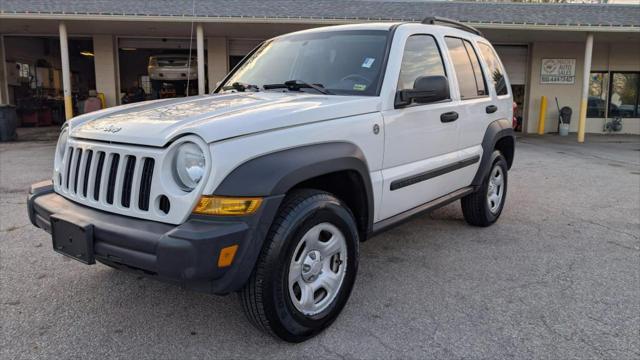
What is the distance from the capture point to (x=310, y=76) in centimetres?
380

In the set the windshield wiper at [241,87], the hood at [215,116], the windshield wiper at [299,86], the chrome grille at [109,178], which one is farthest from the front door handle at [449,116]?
the chrome grille at [109,178]

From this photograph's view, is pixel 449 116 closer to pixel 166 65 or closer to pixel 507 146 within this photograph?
pixel 507 146

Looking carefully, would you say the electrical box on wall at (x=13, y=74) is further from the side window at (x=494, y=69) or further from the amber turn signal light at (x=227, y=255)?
the amber turn signal light at (x=227, y=255)

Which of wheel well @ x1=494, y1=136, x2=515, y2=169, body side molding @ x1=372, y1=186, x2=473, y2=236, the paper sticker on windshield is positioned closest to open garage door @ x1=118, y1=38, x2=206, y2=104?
wheel well @ x1=494, y1=136, x2=515, y2=169

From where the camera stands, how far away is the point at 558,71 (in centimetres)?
1897

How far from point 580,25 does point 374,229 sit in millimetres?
14380

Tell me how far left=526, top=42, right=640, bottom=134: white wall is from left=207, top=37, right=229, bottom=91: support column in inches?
453

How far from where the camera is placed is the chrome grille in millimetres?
2590

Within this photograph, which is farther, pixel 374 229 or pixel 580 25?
pixel 580 25

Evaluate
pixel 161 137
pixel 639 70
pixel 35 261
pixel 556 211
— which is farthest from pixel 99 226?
pixel 639 70

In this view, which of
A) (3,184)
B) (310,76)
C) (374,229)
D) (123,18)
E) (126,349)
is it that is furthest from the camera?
(123,18)

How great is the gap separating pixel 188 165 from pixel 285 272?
0.76 meters

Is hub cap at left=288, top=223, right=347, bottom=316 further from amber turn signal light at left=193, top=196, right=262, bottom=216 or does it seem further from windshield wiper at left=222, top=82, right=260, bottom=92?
windshield wiper at left=222, top=82, right=260, bottom=92

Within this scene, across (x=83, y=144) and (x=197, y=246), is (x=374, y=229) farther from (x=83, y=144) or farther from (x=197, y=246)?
(x=83, y=144)
